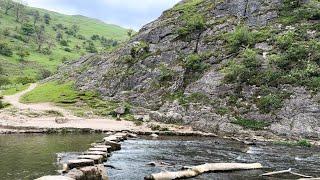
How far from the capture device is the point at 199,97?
275ft

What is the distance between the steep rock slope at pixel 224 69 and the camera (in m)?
72.6

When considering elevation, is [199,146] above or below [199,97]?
below

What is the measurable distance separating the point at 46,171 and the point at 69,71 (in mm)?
115522

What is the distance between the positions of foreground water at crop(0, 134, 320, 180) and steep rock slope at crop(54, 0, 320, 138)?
15442 mm

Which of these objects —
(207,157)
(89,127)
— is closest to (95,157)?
(207,157)

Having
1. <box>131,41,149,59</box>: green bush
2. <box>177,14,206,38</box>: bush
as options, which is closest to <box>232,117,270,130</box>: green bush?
<box>177,14,206,38</box>: bush

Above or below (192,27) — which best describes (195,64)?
below

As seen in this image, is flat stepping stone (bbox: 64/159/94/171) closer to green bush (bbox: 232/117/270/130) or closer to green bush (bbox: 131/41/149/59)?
green bush (bbox: 232/117/270/130)

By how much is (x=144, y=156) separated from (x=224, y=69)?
170ft

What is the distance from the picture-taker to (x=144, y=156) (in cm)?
4144

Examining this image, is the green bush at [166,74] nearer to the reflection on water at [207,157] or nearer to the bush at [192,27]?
the bush at [192,27]

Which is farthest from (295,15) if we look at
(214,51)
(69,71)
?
(69,71)

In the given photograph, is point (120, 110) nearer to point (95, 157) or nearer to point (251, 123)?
point (251, 123)

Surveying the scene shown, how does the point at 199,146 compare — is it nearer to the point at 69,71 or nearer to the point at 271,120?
the point at 271,120
